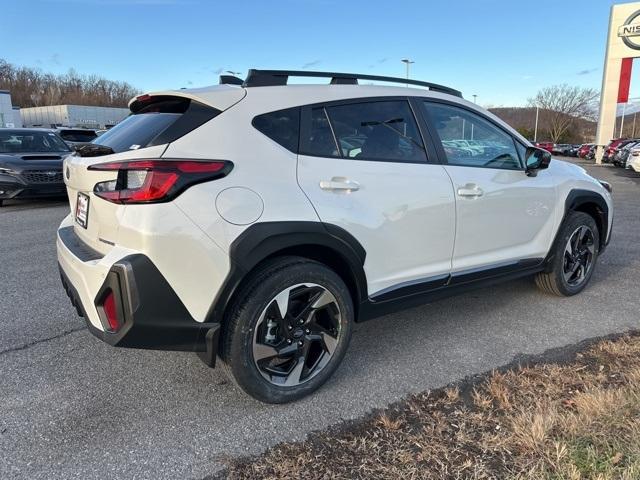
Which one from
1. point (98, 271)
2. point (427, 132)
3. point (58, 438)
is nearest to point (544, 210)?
point (427, 132)

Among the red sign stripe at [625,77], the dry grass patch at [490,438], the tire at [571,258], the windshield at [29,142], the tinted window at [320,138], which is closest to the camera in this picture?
the dry grass patch at [490,438]

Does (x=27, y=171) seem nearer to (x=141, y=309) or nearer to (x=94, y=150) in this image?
(x=94, y=150)

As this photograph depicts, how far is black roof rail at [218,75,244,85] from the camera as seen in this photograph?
2.94m

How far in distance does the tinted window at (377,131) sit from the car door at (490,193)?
0.20m

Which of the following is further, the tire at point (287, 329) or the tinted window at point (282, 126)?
the tinted window at point (282, 126)

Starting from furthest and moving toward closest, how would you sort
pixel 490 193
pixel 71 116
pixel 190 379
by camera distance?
1. pixel 71 116
2. pixel 490 193
3. pixel 190 379

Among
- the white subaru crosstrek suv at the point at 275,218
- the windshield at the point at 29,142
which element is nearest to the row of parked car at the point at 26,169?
the windshield at the point at 29,142

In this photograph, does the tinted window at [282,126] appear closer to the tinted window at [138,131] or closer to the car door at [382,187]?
the car door at [382,187]

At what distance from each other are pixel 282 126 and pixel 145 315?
1223 millimetres

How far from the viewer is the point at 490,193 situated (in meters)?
3.55

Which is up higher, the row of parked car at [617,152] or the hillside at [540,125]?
the hillside at [540,125]

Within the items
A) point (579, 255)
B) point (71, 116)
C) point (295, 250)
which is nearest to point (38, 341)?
point (295, 250)

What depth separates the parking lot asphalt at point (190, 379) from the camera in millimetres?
2369

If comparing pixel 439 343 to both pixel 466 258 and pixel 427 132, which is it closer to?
pixel 466 258
